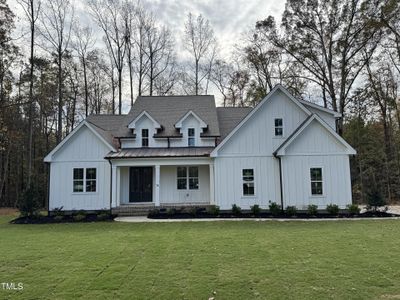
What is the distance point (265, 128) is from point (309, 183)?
11.9 ft

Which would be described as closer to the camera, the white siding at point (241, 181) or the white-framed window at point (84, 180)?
the white siding at point (241, 181)

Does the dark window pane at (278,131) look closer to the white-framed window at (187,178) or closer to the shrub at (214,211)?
the white-framed window at (187,178)

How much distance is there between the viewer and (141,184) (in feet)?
58.4

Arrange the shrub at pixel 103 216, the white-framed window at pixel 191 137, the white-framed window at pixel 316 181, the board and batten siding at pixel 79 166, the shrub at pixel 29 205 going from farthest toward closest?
the white-framed window at pixel 191 137, the board and batten siding at pixel 79 166, the white-framed window at pixel 316 181, the shrub at pixel 29 205, the shrub at pixel 103 216

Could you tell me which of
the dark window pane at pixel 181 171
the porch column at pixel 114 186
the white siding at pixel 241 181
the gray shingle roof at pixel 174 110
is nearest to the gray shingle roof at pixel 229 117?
the gray shingle roof at pixel 174 110

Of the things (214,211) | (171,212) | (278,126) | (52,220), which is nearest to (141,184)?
(171,212)

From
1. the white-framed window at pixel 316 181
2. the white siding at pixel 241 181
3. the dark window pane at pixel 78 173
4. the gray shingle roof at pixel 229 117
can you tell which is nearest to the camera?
the white-framed window at pixel 316 181

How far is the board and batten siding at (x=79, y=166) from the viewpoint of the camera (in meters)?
16.7

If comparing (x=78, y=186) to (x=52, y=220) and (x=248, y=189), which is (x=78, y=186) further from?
(x=248, y=189)

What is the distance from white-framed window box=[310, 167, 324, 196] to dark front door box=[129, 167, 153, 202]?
29.4 ft

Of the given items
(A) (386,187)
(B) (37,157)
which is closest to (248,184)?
(A) (386,187)

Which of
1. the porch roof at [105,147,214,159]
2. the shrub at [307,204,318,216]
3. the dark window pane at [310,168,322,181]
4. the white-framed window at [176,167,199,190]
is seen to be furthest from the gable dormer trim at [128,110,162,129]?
the shrub at [307,204,318,216]

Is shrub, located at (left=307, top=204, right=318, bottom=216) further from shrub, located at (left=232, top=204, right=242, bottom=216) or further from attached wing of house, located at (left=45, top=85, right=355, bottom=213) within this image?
shrub, located at (left=232, top=204, right=242, bottom=216)

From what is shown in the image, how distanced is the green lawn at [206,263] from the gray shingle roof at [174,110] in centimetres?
882
